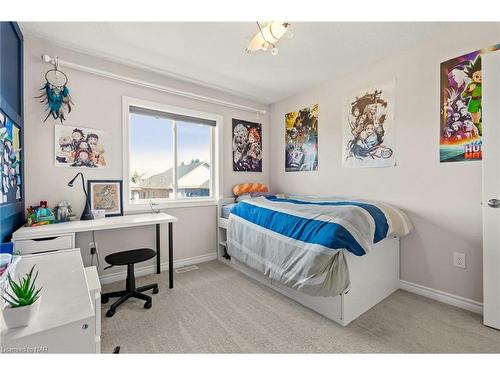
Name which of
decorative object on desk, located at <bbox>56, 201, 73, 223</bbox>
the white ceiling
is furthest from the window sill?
the white ceiling

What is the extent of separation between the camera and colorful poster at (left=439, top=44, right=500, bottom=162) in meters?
1.94

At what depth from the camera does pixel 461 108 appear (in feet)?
6.61

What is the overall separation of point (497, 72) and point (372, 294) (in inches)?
76.9

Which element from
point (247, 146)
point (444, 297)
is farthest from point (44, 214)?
point (444, 297)

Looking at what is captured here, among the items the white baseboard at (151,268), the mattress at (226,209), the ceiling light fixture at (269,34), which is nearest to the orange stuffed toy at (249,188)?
the mattress at (226,209)

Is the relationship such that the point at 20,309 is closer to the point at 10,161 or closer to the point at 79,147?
the point at 10,161

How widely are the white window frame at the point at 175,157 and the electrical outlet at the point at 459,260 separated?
2.70 metres

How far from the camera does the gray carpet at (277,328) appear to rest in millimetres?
1560

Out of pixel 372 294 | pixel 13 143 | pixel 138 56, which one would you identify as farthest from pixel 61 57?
pixel 372 294

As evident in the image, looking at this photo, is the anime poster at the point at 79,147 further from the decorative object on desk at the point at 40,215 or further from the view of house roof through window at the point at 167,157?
the decorative object on desk at the point at 40,215

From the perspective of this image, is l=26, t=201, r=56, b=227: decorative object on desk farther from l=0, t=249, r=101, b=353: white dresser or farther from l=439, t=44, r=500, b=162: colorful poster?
l=439, t=44, r=500, b=162: colorful poster

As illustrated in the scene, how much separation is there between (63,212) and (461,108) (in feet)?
12.3

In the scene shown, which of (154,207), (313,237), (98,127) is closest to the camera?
(313,237)

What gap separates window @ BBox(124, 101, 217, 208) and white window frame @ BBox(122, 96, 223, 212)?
0.04ft
